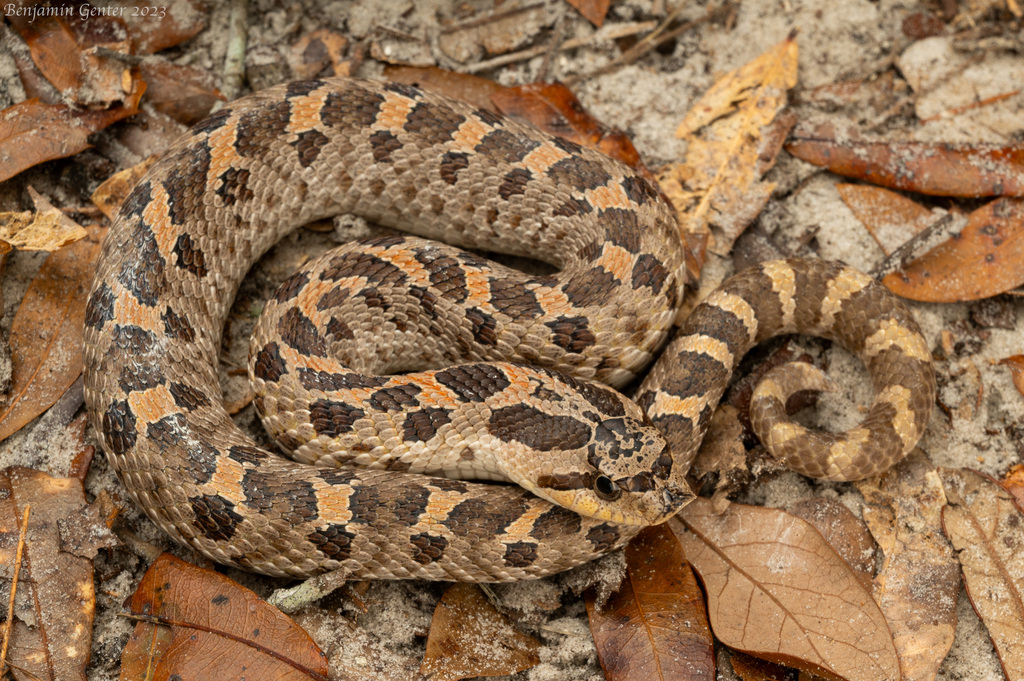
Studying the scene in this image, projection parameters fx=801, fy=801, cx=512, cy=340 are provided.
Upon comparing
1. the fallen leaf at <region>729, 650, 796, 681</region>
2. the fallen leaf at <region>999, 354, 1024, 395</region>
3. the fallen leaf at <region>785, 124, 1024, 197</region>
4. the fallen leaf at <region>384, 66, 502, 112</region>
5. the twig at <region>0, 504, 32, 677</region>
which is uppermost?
the fallen leaf at <region>384, 66, 502, 112</region>

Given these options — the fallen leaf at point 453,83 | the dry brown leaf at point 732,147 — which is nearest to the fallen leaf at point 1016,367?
the dry brown leaf at point 732,147

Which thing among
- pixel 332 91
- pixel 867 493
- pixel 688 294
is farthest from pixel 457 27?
pixel 867 493

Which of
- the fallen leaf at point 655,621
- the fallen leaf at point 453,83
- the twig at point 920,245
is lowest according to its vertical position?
the fallen leaf at point 655,621

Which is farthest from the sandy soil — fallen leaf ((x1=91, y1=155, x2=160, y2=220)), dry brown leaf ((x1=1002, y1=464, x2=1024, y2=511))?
fallen leaf ((x1=91, y1=155, x2=160, y2=220))

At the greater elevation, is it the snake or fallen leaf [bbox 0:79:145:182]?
fallen leaf [bbox 0:79:145:182]

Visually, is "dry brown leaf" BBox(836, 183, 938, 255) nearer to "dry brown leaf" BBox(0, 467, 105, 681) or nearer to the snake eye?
the snake eye

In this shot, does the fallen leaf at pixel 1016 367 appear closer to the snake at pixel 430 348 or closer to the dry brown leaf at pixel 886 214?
the snake at pixel 430 348
